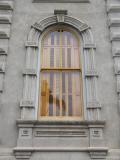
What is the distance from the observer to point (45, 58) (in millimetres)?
9398

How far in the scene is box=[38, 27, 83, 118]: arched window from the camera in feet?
28.2

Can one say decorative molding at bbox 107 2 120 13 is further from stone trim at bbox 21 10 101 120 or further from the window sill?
the window sill

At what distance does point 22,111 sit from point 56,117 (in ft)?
3.54

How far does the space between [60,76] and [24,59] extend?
1.35 meters

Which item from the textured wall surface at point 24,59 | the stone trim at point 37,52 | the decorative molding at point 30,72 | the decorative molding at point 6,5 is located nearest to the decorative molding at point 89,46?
the stone trim at point 37,52

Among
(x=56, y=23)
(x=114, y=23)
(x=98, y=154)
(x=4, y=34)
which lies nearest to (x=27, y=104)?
(x=98, y=154)

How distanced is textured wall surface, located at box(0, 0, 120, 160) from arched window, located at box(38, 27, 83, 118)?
0.68 meters

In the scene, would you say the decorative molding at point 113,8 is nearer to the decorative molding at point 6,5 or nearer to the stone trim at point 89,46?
the stone trim at point 89,46

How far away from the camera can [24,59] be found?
9117 millimetres

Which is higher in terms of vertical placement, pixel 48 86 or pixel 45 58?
pixel 45 58

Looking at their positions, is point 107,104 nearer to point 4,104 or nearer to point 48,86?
point 48,86

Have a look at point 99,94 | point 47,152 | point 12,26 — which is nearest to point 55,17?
point 12,26

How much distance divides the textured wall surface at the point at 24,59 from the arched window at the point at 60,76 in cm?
68

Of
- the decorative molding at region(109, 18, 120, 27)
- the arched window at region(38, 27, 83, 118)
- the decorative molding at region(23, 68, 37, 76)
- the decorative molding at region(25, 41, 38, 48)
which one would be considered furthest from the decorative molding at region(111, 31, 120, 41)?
the decorative molding at region(23, 68, 37, 76)
